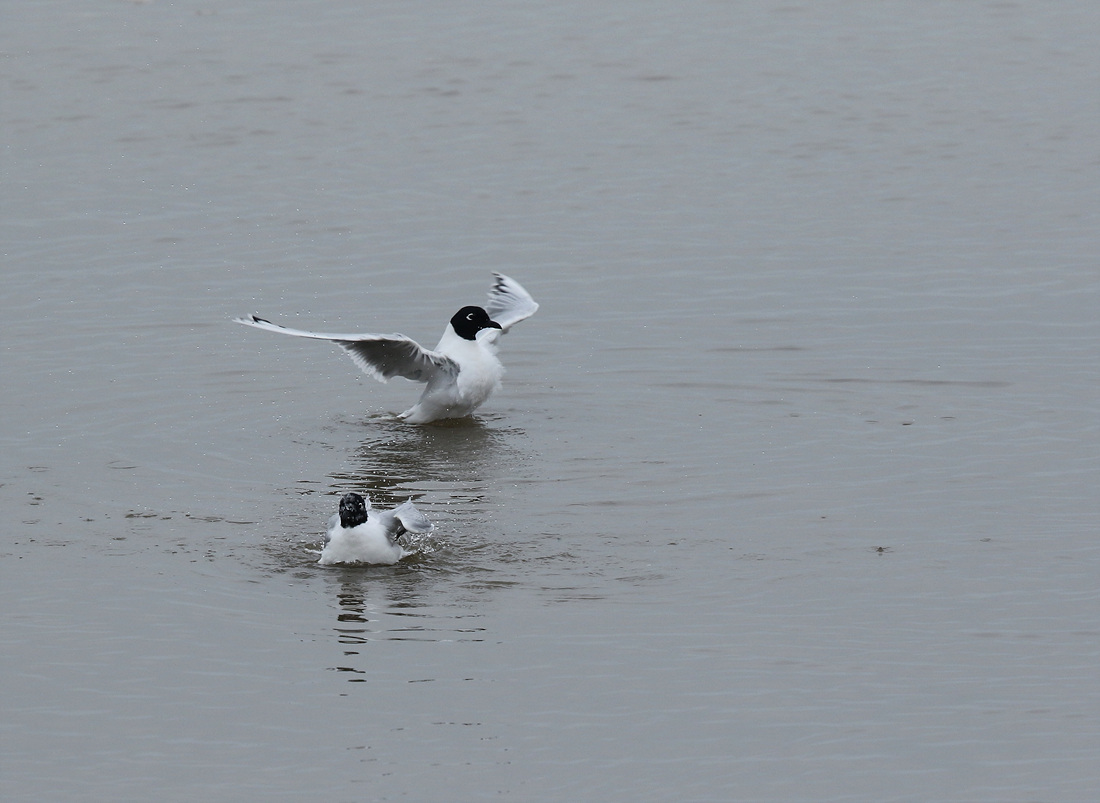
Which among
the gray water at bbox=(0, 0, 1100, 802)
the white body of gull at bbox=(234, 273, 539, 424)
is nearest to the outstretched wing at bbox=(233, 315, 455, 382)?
the white body of gull at bbox=(234, 273, 539, 424)

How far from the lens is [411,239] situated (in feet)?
61.8

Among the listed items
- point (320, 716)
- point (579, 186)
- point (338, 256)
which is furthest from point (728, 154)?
point (320, 716)

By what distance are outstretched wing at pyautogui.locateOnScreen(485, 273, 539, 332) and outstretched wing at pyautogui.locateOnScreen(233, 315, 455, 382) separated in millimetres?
1165

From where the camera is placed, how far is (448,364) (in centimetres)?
1453

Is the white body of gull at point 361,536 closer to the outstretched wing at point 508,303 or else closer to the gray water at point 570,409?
the gray water at point 570,409

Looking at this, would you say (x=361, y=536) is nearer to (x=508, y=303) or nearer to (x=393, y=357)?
(x=393, y=357)

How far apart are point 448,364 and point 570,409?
1.03 meters

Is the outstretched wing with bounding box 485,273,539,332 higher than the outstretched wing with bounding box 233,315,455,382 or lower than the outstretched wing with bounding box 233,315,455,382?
higher

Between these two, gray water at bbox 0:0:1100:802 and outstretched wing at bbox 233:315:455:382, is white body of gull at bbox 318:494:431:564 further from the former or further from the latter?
outstretched wing at bbox 233:315:455:382

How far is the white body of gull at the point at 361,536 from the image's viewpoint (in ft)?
34.5

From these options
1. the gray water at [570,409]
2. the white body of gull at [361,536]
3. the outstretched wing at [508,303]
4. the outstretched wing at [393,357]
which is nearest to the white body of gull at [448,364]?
the outstretched wing at [393,357]

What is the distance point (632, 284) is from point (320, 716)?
30.9 ft

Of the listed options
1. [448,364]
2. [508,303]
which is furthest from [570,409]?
[508,303]

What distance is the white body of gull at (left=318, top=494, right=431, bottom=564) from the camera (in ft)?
34.5
